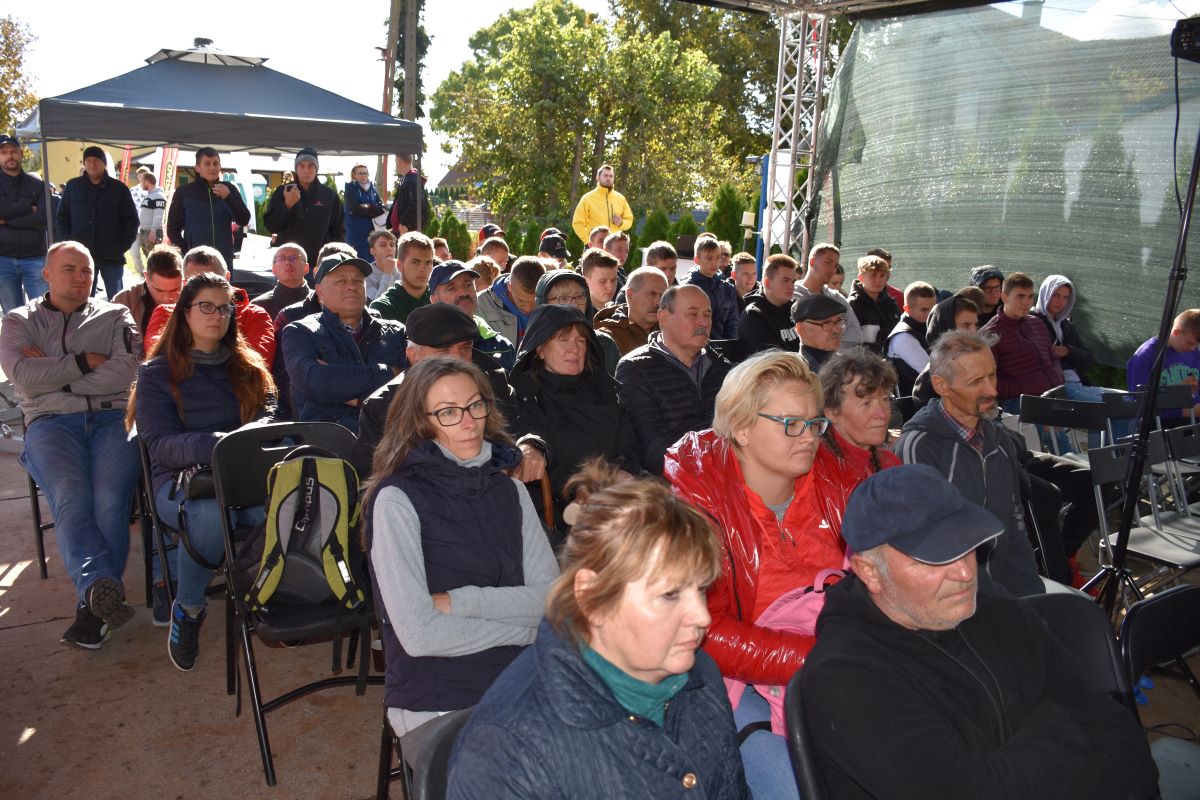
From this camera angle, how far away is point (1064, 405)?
4973mm

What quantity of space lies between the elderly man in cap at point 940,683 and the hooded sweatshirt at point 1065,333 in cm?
542

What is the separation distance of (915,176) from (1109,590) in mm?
6120

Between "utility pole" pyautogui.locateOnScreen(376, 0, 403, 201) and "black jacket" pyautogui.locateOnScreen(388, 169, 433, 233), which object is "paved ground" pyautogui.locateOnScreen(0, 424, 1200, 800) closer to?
"black jacket" pyautogui.locateOnScreen(388, 169, 433, 233)

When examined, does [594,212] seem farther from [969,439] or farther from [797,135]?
[969,439]

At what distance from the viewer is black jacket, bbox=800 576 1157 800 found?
1698 mm

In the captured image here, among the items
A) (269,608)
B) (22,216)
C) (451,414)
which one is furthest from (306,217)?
(451,414)

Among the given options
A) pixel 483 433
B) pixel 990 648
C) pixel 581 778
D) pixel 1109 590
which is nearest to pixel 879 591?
pixel 990 648

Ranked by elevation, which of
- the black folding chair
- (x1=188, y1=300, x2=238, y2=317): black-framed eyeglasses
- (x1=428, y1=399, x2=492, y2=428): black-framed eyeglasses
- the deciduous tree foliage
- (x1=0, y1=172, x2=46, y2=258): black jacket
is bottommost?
the black folding chair

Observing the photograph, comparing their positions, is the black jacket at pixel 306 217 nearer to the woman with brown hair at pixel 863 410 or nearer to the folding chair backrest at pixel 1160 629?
the woman with brown hair at pixel 863 410

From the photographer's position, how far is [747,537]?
249 centimetres

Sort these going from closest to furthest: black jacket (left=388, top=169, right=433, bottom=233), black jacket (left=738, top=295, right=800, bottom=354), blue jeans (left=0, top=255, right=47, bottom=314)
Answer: black jacket (left=738, top=295, right=800, bottom=354) < blue jeans (left=0, top=255, right=47, bottom=314) < black jacket (left=388, top=169, right=433, bottom=233)

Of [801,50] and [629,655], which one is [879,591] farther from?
[801,50]

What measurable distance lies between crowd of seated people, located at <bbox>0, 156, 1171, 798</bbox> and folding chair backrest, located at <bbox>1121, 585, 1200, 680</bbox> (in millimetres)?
334

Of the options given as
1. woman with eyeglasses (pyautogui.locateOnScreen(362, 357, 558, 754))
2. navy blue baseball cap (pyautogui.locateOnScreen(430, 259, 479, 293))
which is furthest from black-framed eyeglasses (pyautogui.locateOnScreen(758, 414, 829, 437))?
navy blue baseball cap (pyautogui.locateOnScreen(430, 259, 479, 293))
